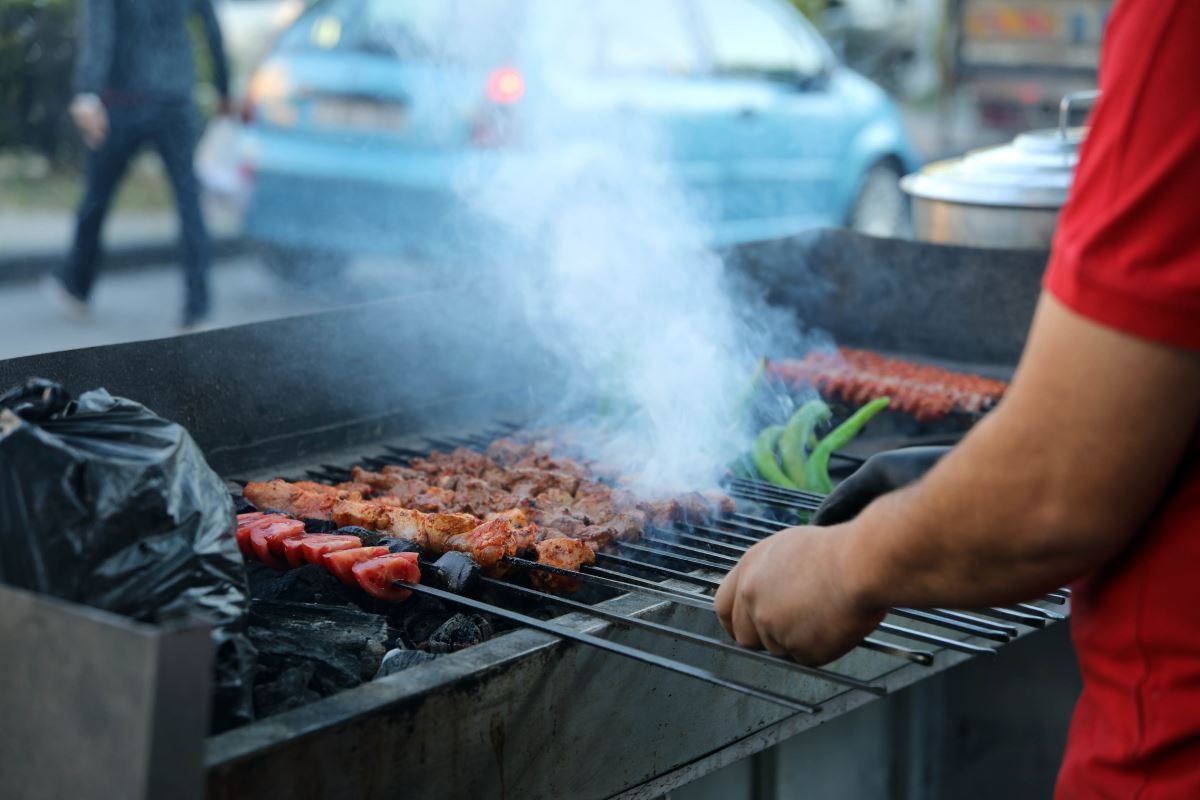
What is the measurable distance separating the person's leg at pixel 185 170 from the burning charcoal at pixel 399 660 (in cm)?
672

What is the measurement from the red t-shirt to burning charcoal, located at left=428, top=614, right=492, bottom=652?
142cm

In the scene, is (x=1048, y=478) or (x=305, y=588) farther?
(x=305, y=588)

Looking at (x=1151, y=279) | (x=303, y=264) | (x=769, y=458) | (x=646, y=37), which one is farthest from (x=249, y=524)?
(x=646, y=37)

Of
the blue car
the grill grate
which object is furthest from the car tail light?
the grill grate

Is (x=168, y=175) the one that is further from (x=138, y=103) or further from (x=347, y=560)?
(x=347, y=560)

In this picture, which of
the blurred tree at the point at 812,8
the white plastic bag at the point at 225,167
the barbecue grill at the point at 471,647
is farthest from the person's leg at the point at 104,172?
the blurred tree at the point at 812,8

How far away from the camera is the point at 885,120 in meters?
10.3

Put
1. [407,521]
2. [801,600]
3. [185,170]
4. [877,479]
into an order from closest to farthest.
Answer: [801,600], [877,479], [407,521], [185,170]

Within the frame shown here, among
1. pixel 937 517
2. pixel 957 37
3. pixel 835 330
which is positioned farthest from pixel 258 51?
pixel 937 517

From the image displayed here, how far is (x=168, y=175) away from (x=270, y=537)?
6.32 m

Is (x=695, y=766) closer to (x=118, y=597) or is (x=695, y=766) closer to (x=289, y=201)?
(x=118, y=597)

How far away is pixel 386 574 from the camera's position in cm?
283

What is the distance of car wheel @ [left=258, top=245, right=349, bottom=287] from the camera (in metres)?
8.76

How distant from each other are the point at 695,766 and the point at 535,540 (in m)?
0.65
